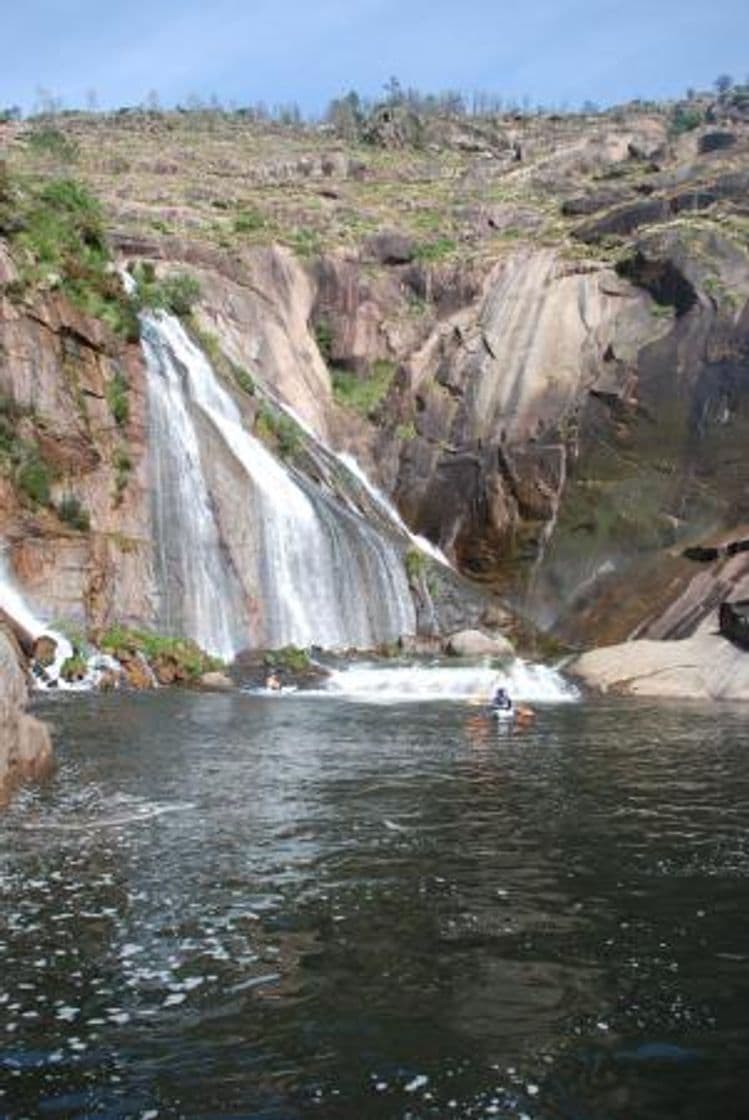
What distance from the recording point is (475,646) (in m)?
47.0

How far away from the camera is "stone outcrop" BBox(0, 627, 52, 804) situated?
19.2m

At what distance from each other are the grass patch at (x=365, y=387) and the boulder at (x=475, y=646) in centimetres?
1911

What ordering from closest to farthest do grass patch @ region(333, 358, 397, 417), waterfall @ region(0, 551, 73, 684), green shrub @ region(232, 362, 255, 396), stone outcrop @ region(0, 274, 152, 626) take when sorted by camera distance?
waterfall @ region(0, 551, 73, 684) → stone outcrop @ region(0, 274, 152, 626) → green shrub @ region(232, 362, 255, 396) → grass patch @ region(333, 358, 397, 417)

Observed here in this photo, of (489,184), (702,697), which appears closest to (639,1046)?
(702,697)

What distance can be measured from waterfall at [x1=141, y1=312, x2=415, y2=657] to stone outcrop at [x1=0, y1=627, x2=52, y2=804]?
71.1 ft

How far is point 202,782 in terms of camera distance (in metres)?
21.1

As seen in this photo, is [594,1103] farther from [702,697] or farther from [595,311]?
[595,311]

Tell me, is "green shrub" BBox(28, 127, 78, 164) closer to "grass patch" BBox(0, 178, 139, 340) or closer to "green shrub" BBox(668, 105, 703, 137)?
"grass patch" BBox(0, 178, 139, 340)


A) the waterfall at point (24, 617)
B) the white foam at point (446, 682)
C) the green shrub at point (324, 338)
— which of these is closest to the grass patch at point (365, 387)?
the green shrub at point (324, 338)

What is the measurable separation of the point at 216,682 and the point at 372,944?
2814cm

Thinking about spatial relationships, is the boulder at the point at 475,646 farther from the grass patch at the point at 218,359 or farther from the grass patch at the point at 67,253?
the grass patch at the point at 67,253

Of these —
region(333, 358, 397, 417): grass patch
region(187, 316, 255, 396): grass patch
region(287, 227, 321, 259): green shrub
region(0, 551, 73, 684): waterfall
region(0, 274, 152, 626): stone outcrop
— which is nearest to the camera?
region(0, 551, 73, 684): waterfall

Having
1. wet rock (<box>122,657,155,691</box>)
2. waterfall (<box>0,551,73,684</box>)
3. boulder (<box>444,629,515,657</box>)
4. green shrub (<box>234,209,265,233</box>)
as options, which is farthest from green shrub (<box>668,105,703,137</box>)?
waterfall (<box>0,551,73,684</box>)

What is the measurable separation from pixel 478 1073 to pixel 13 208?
1772 inches
